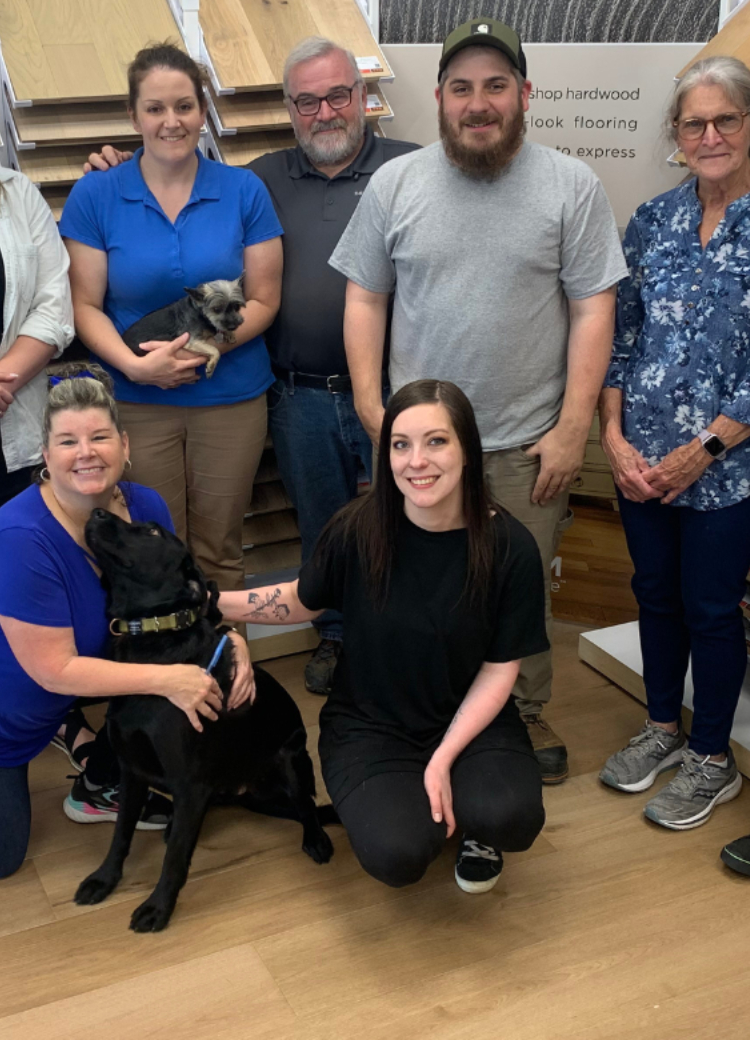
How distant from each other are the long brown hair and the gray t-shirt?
1.03 feet

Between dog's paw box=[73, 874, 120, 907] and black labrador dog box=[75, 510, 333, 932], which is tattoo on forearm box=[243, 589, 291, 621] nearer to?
black labrador dog box=[75, 510, 333, 932]

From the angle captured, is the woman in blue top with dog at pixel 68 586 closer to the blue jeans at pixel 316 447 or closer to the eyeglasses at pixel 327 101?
the blue jeans at pixel 316 447

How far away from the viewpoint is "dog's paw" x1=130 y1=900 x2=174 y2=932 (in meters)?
1.98

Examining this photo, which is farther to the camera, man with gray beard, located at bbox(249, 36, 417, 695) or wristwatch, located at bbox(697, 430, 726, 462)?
man with gray beard, located at bbox(249, 36, 417, 695)

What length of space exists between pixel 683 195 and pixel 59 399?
134cm

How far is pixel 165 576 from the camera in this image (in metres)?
1.91

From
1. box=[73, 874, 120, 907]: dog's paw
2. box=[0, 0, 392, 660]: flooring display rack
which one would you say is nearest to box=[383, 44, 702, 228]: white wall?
box=[0, 0, 392, 660]: flooring display rack

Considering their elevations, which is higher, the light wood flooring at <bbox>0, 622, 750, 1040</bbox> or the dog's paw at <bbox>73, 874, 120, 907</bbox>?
the dog's paw at <bbox>73, 874, 120, 907</bbox>

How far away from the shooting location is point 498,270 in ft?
7.08

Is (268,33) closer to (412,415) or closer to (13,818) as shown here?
(412,415)

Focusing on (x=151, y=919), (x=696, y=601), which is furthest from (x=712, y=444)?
(x=151, y=919)

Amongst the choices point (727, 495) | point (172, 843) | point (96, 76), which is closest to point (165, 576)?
point (172, 843)

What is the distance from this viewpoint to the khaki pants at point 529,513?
7.55 feet

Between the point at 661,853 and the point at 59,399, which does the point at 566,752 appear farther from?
the point at 59,399
